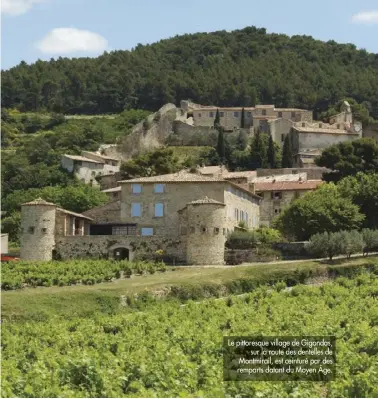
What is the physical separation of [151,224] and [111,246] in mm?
2736

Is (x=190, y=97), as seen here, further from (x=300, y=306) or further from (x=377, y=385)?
(x=377, y=385)

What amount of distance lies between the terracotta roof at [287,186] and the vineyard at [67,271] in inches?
691

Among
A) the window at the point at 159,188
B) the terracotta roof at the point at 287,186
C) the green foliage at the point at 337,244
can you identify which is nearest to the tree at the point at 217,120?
the terracotta roof at the point at 287,186

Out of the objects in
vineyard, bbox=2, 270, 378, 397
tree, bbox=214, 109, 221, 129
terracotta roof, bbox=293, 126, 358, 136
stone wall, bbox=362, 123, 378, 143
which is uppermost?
tree, bbox=214, 109, 221, 129

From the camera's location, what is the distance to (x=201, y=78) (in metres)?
119

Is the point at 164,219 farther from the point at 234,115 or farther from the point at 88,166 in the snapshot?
the point at 234,115

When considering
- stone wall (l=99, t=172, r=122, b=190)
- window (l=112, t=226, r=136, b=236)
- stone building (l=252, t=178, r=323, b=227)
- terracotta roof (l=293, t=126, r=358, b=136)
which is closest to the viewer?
window (l=112, t=226, r=136, b=236)

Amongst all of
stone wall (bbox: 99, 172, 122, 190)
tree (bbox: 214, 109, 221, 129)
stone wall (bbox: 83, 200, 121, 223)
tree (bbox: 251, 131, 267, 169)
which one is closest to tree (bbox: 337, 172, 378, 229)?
stone wall (bbox: 83, 200, 121, 223)

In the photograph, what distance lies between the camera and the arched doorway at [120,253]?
159ft

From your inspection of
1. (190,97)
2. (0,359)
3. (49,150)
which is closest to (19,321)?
(0,359)

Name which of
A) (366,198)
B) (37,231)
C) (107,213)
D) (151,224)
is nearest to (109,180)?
(107,213)

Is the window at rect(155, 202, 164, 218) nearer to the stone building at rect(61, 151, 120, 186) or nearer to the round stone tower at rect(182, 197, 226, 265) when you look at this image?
the round stone tower at rect(182, 197, 226, 265)

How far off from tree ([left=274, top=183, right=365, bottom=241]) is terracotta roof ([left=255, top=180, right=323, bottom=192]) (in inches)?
364

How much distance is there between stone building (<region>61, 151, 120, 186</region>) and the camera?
250 ft
